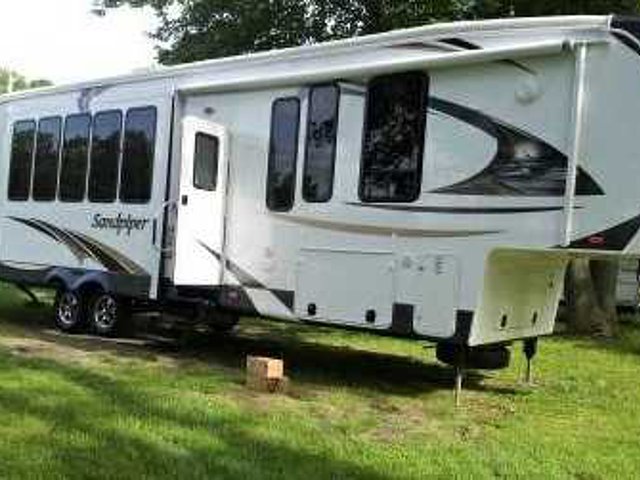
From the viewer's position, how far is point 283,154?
11.9 m

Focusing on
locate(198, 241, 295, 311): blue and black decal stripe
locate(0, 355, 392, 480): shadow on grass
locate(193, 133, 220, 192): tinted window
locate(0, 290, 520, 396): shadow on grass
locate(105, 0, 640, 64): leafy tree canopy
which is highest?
locate(105, 0, 640, 64): leafy tree canopy

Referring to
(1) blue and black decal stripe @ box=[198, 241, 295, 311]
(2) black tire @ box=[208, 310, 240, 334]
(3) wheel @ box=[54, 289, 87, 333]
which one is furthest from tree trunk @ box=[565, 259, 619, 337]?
(3) wheel @ box=[54, 289, 87, 333]

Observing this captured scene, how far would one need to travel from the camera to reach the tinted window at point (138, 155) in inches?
→ 526

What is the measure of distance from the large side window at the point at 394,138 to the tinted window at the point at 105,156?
4.04 m

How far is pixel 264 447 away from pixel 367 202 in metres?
3.50

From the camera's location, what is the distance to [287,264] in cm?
1174

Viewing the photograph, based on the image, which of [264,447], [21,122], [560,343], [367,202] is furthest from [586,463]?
[21,122]

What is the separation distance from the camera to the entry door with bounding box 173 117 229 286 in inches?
492

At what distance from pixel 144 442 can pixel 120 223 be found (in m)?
6.01

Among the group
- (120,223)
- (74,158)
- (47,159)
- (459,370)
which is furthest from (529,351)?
(47,159)

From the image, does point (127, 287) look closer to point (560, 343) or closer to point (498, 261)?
point (498, 261)

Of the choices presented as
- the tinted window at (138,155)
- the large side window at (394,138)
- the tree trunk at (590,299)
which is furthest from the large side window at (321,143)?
the tree trunk at (590,299)

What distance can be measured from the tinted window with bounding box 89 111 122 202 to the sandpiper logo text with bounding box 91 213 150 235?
23 centimetres

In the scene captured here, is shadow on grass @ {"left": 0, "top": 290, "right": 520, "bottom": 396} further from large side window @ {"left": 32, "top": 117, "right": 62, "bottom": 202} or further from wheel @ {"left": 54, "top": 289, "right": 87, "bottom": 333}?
large side window @ {"left": 32, "top": 117, "right": 62, "bottom": 202}
